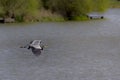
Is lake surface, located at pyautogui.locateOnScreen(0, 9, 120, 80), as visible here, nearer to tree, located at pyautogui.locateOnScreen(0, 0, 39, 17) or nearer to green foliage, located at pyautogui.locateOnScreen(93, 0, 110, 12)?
tree, located at pyautogui.locateOnScreen(0, 0, 39, 17)

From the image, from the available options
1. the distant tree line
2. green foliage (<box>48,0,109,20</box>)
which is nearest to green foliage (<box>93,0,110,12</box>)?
the distant tree line

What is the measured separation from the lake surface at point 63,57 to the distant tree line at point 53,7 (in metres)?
11.6

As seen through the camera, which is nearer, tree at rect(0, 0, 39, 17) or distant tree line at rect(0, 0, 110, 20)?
tree at rect(0, 0, 39, 17)

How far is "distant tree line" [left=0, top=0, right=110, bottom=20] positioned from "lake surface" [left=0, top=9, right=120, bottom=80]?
38.2ft

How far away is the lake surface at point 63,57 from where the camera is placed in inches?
800

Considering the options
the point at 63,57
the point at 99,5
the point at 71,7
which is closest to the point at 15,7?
the point at 71,7

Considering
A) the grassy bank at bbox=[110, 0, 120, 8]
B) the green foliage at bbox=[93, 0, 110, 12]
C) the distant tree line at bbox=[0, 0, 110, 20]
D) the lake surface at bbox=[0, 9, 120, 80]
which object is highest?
the lake surface at bbox=[0, 9, 120, 80]

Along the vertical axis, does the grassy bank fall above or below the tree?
below

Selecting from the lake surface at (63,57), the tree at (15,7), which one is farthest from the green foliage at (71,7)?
the lake surface at (63,57)

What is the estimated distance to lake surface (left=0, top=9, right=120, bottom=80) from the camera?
2033 cm

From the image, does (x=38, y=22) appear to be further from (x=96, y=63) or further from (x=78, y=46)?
(x=96, y=63)

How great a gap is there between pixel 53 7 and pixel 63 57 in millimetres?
33893

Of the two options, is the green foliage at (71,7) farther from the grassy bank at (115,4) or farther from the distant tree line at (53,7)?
the grassy bank at (115,4)

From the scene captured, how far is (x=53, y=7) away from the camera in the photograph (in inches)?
2318
